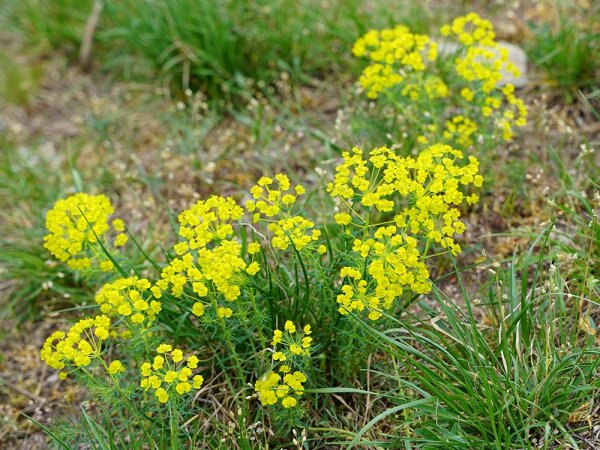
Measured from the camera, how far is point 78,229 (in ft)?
8.66

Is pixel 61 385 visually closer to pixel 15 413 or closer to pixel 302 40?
pixel 15 413

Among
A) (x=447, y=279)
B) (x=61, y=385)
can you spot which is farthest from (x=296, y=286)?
(x=61, y=385)

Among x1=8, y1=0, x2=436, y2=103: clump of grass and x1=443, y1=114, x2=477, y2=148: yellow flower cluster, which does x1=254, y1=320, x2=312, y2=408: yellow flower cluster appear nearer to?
x1=443, y1=114, x2=477, y2=148: yellow flower cluster

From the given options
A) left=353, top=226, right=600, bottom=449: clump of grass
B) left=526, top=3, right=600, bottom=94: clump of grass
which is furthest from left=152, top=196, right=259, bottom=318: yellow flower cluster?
left=526, top=3, right=600, bottom=94: clump of grass

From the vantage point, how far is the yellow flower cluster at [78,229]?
262 cm

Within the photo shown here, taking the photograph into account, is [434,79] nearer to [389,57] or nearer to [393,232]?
[389,57]

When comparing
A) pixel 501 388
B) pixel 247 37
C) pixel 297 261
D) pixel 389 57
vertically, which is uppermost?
Result: pixel 389 57

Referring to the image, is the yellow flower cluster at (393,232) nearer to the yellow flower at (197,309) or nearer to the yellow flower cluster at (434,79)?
the yellow flower at (197,309)

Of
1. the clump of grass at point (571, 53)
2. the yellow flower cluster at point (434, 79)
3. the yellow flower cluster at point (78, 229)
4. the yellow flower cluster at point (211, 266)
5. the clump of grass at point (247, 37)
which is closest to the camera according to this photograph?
the yellow flower cluster at point (211, 266)

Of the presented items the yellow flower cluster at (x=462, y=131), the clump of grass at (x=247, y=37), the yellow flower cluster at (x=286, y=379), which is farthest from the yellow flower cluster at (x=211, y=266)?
the clump of grass at (x=247, y=37)

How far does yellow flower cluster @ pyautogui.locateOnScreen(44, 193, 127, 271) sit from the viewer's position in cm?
262

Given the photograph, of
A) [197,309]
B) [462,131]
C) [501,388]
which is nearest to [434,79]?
[462,131]

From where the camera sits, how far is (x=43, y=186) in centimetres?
413

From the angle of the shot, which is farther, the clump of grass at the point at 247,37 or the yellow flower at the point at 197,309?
the clump of grass at the point at 247,37
